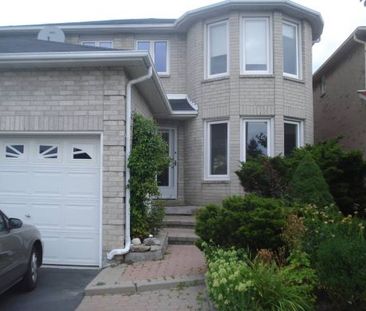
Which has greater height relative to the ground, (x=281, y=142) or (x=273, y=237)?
(x=281, y=142)

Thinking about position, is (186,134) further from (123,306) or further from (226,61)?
(123,306)

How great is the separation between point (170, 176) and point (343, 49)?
7041 mm

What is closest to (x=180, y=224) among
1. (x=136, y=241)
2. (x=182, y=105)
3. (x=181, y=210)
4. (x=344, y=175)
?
(x=181, y=210)

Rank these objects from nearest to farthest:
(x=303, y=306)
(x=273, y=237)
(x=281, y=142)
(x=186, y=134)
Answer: (x=303, y=306)
(x=273, y=237)
(x=281, y=142)
(x=186, y=134)

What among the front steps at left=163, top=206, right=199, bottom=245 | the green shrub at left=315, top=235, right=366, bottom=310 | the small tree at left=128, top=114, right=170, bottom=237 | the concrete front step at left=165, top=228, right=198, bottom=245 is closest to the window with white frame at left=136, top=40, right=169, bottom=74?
the front steps at left=163, top=206, right=199, bottom=245

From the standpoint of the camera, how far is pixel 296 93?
1416 centimetres

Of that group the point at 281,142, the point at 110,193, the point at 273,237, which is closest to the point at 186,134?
the point at 281,142

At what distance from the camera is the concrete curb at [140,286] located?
6.85 m

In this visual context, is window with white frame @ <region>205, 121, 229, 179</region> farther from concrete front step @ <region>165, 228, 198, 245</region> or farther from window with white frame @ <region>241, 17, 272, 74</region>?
concrete front step @ <region>165, 228, 198, 245</region>

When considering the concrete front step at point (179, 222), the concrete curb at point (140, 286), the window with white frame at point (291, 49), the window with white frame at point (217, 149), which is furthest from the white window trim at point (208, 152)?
the concrete curb at point (140, 286)

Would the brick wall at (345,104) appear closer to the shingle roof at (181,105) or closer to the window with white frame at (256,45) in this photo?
the window with white frame at (256,45)

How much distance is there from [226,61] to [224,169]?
10.4 ft

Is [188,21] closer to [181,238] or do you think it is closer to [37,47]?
[37,47]

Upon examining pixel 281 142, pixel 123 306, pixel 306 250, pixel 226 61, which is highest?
pixel 226 61
